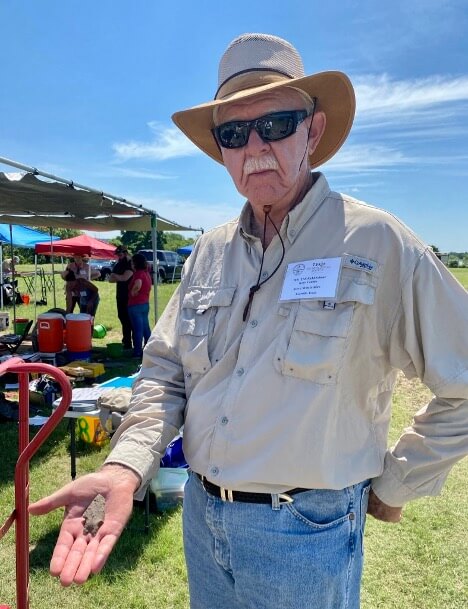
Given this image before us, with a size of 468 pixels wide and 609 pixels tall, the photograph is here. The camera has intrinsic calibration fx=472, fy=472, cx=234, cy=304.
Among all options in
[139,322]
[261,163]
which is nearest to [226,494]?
[261,163]

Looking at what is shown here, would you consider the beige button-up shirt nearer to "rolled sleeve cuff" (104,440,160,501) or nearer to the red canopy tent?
"rolled sleeve cuff" (104,440,160,501)

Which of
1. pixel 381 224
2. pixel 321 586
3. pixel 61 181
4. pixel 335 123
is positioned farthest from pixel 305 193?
pixel 61 181

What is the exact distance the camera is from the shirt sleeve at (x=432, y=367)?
3.97 ft

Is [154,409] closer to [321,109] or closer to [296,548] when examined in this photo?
[296,548]

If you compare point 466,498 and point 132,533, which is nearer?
point 132,533

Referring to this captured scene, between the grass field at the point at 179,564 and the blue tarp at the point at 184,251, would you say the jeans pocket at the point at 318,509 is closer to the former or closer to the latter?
the grass field at the point at 179,564

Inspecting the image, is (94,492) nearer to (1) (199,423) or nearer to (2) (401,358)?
(1) (199,423)

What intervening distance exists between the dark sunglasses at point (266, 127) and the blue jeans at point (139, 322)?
8157 millimetres

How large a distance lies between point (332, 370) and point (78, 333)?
8002 millimetres

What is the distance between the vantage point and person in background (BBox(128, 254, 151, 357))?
9.33 metres

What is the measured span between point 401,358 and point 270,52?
101 centimetres

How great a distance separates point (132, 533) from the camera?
142 inches

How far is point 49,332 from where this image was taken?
8.46 metres

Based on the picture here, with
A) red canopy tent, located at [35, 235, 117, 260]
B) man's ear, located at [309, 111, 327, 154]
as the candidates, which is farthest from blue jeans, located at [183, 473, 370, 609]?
red canopy tent, located at [35, 235, 117, 260]
